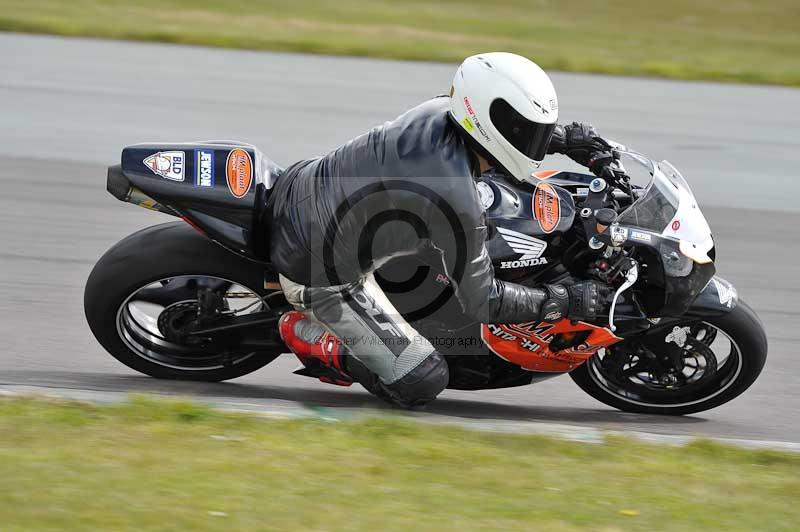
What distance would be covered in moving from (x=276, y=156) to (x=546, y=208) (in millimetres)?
4935

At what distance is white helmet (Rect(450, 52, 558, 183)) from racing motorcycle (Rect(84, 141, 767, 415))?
0.45 meters

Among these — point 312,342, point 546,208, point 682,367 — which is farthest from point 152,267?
point 682,367

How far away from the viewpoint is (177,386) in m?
5.05

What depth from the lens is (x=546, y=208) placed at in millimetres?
4664

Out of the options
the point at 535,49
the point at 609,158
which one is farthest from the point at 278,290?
the point at 535,49

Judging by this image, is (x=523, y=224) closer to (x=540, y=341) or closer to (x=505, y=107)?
(x=540, y=341)

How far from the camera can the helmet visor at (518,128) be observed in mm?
4164

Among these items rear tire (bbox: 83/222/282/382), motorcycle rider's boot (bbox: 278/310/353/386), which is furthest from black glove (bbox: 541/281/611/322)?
rear tire (bbox: 83/222/282/382)

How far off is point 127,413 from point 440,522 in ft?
4.78

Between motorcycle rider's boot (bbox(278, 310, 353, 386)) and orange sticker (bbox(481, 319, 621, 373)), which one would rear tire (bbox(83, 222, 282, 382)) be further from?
orange sticker (bbox(481, 319, 621, 373))

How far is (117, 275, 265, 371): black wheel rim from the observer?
16.1 feet

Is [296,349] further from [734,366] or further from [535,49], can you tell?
[535,49]

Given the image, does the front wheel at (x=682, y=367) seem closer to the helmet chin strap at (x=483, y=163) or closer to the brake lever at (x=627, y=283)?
the brake lever at (x=627, y=283)

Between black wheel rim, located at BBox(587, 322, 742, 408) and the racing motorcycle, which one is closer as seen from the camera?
the racing motorcycle
